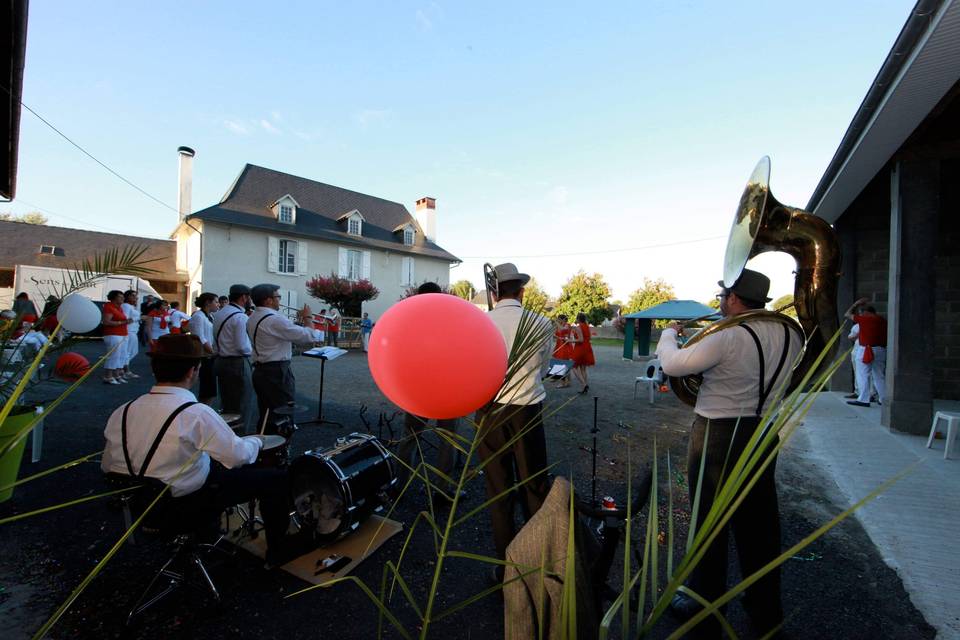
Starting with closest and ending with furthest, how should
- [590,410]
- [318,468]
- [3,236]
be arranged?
[318,468] → [590,410] → [3,236]

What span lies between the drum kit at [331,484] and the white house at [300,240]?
1890cm

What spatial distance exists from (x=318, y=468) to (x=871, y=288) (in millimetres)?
10397

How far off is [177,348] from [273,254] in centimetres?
2025

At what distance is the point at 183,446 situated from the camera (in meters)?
2.27

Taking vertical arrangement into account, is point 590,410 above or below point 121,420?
below

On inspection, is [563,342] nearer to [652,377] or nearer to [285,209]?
[652,377]

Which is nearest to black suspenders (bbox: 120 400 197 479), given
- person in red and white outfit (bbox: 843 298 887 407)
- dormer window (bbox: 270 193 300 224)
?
person in red and white outfit (bbox: 843 298 887 407)

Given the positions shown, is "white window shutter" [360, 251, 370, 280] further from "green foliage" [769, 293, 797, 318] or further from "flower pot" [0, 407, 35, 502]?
"green foliage" [769, 293, 797, 318]

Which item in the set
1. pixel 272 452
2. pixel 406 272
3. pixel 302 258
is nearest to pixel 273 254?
pixel 302 258

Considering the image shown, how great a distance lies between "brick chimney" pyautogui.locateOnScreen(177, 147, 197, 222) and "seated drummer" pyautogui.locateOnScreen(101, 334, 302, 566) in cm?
2196

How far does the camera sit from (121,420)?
2309 millimetres

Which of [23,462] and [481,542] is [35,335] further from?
[481,542]

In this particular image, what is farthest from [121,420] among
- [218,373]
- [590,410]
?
[590,410]

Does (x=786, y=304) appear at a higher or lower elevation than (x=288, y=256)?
lower
